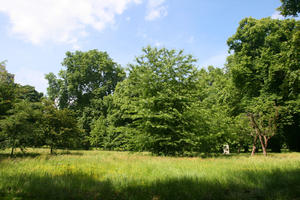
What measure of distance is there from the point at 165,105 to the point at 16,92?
1175 centimetres

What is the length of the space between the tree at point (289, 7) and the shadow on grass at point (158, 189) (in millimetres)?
12255

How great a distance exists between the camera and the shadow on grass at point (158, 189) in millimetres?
4215

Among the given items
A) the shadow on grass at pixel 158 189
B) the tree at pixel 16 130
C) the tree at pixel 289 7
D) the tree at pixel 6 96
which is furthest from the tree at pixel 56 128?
the tree at pixel 289 7

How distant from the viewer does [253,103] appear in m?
25.2

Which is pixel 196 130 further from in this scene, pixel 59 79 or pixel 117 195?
pixel 59 79

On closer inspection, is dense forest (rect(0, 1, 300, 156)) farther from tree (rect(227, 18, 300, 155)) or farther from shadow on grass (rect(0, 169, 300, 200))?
shadow on grass (rect(0, 169, 300, 200))

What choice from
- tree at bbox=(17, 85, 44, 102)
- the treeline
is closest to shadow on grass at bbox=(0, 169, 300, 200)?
the treeline

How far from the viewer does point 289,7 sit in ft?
42.8

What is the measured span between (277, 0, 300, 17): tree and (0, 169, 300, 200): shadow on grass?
482 inches

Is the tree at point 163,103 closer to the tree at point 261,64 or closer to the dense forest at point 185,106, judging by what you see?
the dense forest at point 185,106

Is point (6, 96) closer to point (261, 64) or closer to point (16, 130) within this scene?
point (16, 130)

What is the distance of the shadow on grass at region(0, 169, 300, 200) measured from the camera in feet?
13.8

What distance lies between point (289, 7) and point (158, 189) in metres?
14.9

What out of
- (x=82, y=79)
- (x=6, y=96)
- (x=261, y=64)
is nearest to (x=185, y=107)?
(x=6, y=96)
